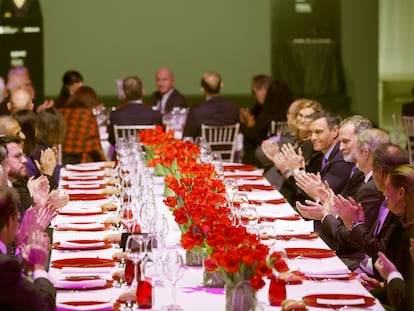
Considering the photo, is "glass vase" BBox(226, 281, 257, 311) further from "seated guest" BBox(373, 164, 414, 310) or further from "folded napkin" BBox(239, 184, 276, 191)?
"folded napkin" BBox(239, 184, 276, 191)

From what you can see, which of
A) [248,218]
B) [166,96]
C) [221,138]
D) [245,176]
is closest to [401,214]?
[248,218]

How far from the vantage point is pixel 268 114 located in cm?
1011

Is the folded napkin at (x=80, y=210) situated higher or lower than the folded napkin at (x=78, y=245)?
lower

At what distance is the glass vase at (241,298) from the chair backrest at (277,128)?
21.3ft

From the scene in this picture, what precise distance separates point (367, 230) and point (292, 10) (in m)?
10.5

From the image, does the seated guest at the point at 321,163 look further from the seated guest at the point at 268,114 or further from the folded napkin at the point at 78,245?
the seated guest at the point at 268,114

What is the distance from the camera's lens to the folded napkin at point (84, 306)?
3.43 meters

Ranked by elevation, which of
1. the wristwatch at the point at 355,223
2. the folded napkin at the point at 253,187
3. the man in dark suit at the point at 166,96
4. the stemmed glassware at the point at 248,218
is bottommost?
the folded napkin at the point at 253,187

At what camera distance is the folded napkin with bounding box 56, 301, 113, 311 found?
3.43 metres

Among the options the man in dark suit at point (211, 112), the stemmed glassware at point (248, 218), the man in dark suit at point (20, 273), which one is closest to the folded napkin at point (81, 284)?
the man in dark suit at point (20, 273)

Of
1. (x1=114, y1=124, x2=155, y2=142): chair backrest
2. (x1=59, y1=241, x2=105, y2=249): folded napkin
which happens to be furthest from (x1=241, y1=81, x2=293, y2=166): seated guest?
(x1=59, y1=241, x2=105, y2=249): folded napkin

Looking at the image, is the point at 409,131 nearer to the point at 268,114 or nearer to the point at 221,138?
the point at 268,114

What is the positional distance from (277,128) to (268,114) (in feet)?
0.90

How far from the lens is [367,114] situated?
1469cm
